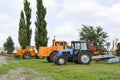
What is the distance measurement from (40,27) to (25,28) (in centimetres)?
372

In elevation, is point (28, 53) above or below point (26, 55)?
above

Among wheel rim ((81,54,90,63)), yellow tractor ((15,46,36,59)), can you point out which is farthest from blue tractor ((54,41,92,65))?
yellow tractor ((15,46,36,59))

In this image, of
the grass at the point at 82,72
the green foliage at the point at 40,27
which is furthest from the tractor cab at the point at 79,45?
the green foliage at the point at 40,27

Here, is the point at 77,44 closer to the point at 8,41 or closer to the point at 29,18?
the point at 29,18

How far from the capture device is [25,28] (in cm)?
6619

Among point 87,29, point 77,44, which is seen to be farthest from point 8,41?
point 77,44

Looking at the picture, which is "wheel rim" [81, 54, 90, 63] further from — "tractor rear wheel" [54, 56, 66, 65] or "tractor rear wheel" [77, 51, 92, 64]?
"tractor rear wheel" [54, 56, 66, 65]

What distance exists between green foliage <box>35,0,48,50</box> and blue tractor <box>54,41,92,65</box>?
92.7 feet

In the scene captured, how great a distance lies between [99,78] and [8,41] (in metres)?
82.7

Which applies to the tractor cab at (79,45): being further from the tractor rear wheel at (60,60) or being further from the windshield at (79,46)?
the tractor rear wheel at (60,60)

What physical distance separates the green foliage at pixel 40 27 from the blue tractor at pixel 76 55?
2826cm

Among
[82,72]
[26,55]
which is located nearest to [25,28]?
[26,55]

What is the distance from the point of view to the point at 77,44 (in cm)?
3497

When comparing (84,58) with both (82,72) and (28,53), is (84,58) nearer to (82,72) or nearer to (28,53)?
(82,72)
